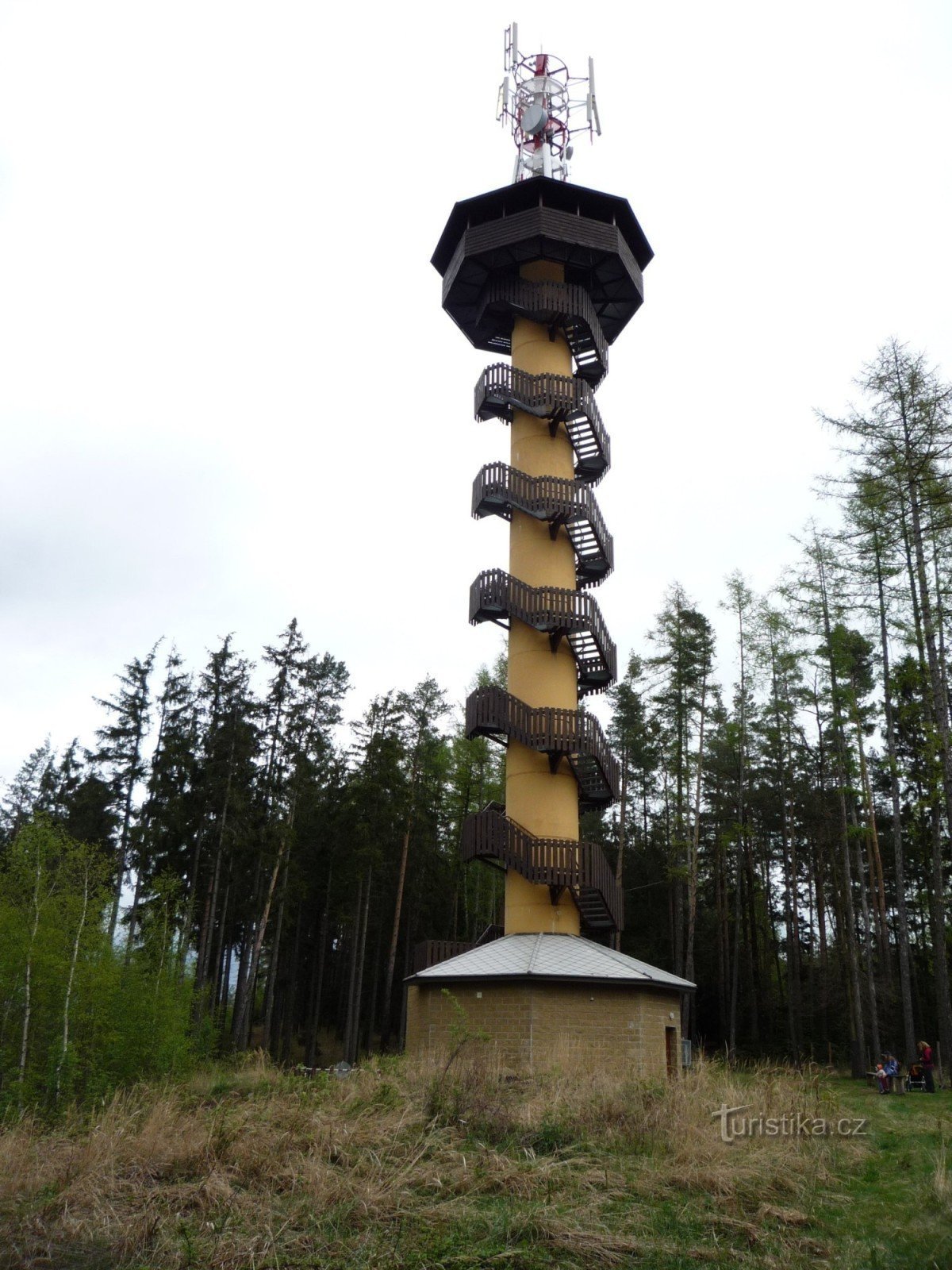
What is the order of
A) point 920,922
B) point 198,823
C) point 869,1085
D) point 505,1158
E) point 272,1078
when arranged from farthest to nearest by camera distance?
point 920,922, point 198,823, point 869,1085, point 272,1078, point 505,1158

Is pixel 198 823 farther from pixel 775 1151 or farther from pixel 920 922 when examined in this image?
pixel 920 922

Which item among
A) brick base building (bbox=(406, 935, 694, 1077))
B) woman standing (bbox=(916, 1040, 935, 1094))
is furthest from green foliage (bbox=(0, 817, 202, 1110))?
woman standing (bbox=(916, 1040, 935, 1094))

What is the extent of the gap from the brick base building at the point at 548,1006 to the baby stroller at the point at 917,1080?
202 inches

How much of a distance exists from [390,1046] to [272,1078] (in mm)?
22601

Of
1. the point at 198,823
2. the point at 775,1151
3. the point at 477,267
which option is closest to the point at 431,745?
the point at 198,823

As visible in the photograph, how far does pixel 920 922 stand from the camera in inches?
1551

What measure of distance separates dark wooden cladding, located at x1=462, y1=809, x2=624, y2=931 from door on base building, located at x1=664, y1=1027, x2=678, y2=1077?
98.1 inches

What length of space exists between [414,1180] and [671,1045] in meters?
13.4

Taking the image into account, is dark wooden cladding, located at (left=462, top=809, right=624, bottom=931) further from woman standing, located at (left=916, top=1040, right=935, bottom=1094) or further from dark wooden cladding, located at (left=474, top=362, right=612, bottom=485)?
dark wooden cladding, located at (left=474, top=362, right=612, bottom=485)

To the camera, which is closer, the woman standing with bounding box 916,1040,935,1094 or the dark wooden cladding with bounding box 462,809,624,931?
the woman standing with bounding box 916,1040,935,1094

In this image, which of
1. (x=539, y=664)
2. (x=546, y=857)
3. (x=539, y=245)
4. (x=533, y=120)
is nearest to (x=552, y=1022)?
(x=546, y=857)

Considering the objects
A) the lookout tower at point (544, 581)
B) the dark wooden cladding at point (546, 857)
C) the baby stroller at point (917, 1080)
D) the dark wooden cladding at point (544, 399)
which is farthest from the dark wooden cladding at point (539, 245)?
the baby stroller at point (917, 1080)

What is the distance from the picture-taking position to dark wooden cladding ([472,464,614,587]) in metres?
22.8

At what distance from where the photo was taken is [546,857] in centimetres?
2067
